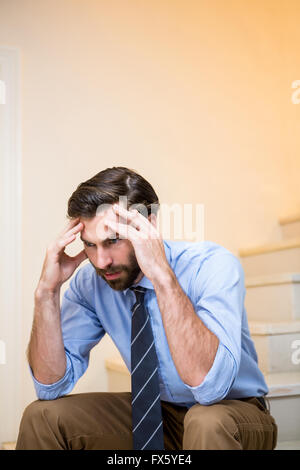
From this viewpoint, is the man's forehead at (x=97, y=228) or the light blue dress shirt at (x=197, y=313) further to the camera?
the man's forehead at (x=97, y=228)

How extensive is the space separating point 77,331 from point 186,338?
49 centimetres

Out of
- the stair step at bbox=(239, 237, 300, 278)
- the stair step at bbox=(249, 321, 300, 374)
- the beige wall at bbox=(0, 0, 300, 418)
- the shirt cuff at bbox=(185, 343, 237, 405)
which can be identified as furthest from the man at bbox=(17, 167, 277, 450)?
the stair step at bbox=(239, 237, 300, 278)

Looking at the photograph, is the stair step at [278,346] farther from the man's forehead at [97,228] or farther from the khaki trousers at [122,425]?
the man's forehead at [97,228]

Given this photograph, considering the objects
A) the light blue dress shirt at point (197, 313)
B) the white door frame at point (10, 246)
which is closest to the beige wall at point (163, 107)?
the white door frame at point (10, 246)

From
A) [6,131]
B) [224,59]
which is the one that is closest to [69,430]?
[6,131]

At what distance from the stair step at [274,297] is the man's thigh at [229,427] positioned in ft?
3.44

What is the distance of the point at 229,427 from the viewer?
1.16m

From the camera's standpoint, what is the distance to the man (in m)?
1.23

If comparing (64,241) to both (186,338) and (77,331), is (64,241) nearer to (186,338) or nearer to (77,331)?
(77,331)

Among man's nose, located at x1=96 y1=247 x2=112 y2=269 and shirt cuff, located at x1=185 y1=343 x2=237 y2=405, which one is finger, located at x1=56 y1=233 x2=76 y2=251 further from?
shirt cuff, located at x1=185 y1=343 x2=237 y2=405

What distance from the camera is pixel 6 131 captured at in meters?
2.54

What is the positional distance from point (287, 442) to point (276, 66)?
204 centimetres

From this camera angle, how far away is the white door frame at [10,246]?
243 centimetres

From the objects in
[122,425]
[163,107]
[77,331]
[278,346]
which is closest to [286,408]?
[278,346]
